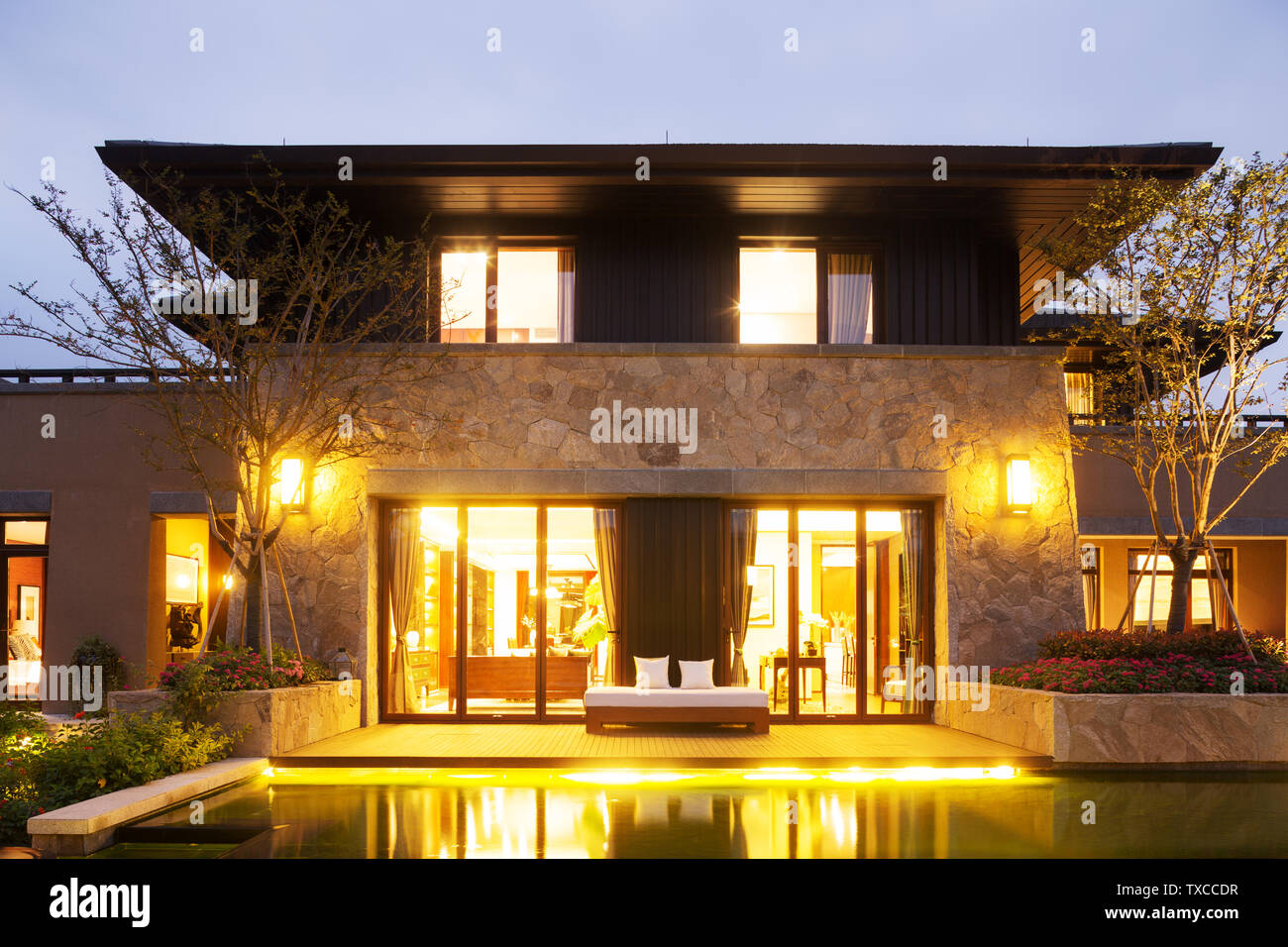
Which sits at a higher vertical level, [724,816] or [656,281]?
[656,281]

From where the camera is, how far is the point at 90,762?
7379mm

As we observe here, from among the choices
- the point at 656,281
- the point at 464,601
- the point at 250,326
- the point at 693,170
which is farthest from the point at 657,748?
the point at 693,170

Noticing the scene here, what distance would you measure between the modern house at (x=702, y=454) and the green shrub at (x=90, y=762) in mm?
3275

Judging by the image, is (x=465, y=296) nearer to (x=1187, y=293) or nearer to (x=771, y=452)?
(x=771, y=452)

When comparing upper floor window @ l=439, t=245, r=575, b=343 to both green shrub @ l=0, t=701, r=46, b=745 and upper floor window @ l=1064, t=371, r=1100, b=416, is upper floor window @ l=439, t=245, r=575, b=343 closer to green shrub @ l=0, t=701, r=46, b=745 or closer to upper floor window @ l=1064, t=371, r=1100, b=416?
green shrub @ l=0, t=701, r=46, b=745

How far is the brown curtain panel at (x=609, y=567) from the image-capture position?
11764mm

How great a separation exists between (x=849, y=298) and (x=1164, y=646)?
5.42 meters

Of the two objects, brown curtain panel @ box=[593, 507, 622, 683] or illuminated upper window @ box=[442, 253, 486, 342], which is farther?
illuminated upper window @ box=[442, 253, 486, 342]

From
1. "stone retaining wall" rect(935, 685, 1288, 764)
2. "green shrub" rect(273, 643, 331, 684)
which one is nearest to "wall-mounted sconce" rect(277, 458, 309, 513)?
"green shrub" rect(273, 643, 331, 684)

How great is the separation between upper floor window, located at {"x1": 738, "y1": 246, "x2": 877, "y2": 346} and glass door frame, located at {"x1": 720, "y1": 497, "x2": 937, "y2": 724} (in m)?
2.07

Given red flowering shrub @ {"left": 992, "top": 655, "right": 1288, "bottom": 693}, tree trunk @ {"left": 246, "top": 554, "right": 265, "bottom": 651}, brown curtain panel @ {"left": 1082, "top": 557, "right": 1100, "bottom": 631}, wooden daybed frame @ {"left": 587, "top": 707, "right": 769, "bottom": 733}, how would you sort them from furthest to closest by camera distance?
brown curtain panel @ {"left": 1082, "top": 557, "right": 1100, "bottom": 631}, tree trunk @ {"left": 246, "top": 554, "right": 265, "bottom": 651}, wooden daybed frame @ {"left": 587, "top": 707, "right": 769, "bottom": 733}, red flowering shrub @ {"left": 992, "top": 655, "right": 1288, "bottom": 693}

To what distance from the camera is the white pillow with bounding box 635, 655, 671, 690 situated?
11359 millimetres

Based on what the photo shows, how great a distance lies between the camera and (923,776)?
30.0 feet
